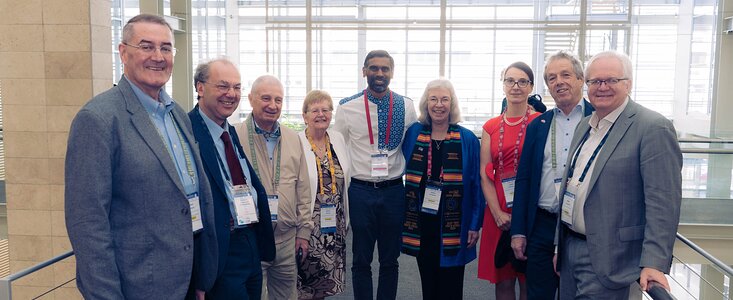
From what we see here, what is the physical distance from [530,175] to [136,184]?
Result: 216 cm

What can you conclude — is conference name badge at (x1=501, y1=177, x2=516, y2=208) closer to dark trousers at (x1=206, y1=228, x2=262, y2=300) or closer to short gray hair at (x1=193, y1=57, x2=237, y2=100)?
dark trousers at (x1=206, y1=228, x2=262, y2=300)

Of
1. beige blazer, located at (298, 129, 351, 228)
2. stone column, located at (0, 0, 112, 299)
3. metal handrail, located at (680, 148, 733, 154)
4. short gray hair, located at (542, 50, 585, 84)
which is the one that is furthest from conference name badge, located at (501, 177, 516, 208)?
metal handrail, located at (680, 148, 733, 154)

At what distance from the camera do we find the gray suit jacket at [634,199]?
2393mm

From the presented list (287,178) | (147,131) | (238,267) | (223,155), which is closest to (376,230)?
(287,178)

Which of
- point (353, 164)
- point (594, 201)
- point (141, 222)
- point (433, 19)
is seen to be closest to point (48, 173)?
point (353, 164)

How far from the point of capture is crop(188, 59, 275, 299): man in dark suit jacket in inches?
104

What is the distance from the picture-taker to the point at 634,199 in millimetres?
2521

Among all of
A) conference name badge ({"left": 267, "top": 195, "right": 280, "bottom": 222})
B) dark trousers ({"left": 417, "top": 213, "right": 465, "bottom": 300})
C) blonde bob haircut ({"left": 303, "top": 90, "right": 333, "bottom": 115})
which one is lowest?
dark trousers ({"left": 417, "top": 213, "right": 465, "bottom": 300})

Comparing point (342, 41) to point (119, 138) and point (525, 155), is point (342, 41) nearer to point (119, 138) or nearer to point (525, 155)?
point (525, 155)

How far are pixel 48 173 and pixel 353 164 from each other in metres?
2.51

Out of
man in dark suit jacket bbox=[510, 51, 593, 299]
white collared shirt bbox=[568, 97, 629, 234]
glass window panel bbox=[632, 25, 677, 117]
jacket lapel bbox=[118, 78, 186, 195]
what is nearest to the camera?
jacket lapel bbox=[118, 78, 186, 195]

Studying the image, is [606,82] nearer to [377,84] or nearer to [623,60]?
[623,60]

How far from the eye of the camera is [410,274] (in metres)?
5.91

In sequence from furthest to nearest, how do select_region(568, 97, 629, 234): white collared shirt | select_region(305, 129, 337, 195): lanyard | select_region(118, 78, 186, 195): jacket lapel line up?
1. select_region(305, 129, 337, 195): lanyard
2. select_region(568, 97, 629, 234): white collared shirt
3. select_region(118, 78, 186, 195): jacket lapel
